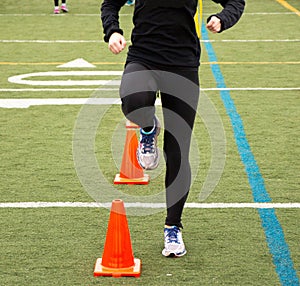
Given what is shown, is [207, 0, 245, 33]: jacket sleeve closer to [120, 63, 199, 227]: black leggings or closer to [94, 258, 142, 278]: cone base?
[120, 63, 199, 227]: black leggings

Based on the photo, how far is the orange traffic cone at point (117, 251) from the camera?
4582mm

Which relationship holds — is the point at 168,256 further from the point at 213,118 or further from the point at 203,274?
the point at 213,118

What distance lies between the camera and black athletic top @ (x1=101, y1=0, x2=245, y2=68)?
4.64 meters

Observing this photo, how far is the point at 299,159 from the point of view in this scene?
23.1ft

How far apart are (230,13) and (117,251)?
1464 mm

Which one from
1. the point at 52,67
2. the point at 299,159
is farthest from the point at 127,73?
the point at 52,67

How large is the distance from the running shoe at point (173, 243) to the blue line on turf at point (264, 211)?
540 millimetres

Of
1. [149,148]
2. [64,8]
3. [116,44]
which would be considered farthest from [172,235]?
[64,8]

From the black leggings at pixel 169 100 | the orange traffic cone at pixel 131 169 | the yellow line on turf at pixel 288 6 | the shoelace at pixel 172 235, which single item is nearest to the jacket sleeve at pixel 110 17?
the black leggings at pixel 169 100

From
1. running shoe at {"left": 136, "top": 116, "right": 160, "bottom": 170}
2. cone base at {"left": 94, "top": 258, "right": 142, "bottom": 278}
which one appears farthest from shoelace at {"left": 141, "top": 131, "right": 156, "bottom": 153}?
cone base at {"left": 94, "top": 258, "right": 142, "bottom": 278}

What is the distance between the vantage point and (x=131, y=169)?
253 inches

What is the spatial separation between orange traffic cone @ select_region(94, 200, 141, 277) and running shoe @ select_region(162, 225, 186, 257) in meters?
0.25

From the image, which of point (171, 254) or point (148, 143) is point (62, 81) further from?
point (171, 254)

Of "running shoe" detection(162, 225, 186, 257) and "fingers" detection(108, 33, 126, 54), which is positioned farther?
"running shoe" detection(162, 225, 186, 257)
